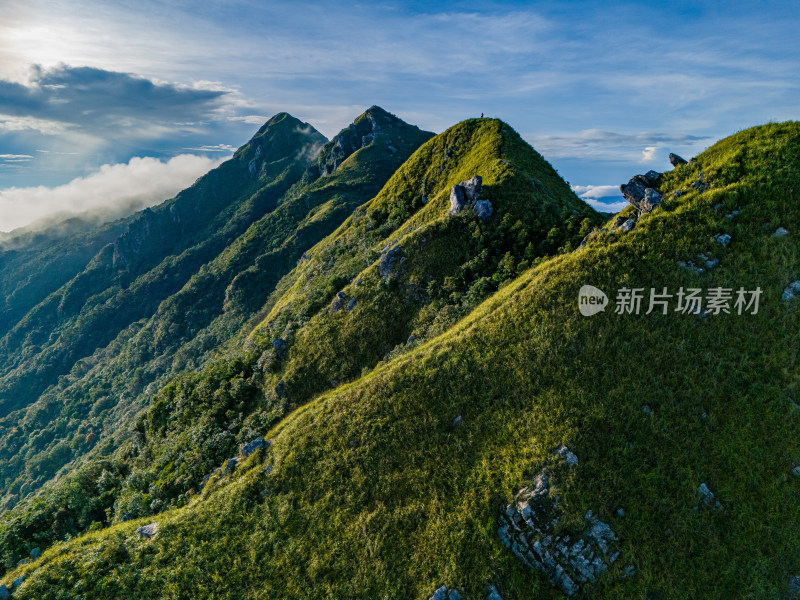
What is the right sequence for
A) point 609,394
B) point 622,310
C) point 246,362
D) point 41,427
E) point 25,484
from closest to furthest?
point 609,394, point 622,310, point 246,362, point 25,484, point 41,427

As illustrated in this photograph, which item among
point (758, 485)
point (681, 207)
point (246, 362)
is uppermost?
point (681, 207)

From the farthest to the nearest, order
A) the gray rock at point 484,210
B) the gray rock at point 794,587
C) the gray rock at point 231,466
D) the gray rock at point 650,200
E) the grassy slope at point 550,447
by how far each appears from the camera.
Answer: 1. the gray rock at point 484,210
2. the gray rock at point 231,466
3. the gray rock at point 650,200
4. the grassy slope at point 550,447
5. the gray rock at point 794,587

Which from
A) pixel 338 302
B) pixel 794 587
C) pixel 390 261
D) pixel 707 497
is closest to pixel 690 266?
pixel 707 497

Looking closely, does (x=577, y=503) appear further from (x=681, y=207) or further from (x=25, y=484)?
(x=25, y=484)

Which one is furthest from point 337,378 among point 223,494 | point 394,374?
point 223,494

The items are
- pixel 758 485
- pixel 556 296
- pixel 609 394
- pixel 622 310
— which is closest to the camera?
pixel 758 485

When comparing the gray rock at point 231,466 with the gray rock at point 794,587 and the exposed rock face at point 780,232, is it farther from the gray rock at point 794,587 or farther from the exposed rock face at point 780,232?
the exposed rock face at point 780,232

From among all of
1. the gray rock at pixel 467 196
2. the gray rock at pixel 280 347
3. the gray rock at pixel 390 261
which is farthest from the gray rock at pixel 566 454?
the gray rock at pixel 280 347
